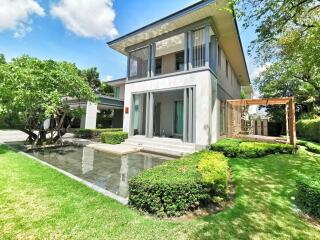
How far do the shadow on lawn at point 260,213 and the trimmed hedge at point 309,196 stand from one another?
30 centimetres

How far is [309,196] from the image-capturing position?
4.18 metres

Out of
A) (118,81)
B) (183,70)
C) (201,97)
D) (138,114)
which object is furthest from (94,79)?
(201,97)

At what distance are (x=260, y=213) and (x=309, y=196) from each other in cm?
122

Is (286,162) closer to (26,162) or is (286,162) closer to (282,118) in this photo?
(26,162)

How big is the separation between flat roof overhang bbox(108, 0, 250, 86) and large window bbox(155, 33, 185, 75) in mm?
1017

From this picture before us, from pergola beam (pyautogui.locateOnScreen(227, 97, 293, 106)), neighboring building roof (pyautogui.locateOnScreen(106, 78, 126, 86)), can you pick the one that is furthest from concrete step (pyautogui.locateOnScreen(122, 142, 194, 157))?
neighboring building roof (pyautogui.locateOnScreen(106, 78, 126, 86))

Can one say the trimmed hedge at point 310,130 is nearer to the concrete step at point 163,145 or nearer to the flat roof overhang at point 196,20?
the flat roof overhang at point 196,20

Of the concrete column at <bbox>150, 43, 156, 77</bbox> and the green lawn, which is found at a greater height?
the concrete column at <bbox>150, 43, 156, 77</bbox>

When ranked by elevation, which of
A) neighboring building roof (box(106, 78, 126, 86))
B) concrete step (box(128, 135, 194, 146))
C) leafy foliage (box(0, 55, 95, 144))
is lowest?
concrete step (box(128, 135, 194, 146))

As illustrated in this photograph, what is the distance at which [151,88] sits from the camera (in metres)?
13.1

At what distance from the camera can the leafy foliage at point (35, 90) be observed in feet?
29.8

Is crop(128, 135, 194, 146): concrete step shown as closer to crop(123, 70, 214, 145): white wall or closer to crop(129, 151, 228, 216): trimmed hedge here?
crop(123, 70, 214, 145): white wall

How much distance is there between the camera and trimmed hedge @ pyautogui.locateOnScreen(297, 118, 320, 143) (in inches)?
612

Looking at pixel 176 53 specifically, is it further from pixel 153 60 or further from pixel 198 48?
pixel 198 48
